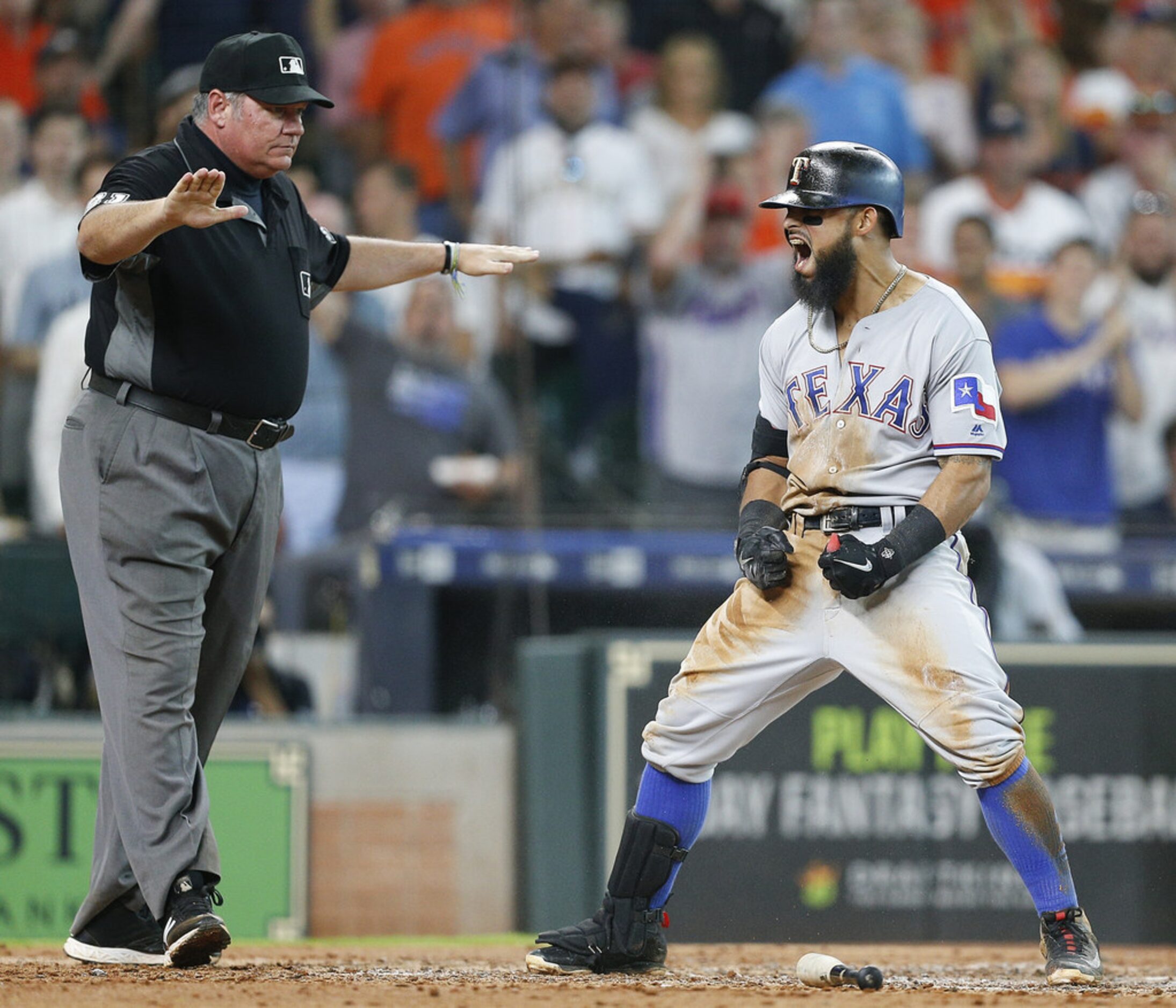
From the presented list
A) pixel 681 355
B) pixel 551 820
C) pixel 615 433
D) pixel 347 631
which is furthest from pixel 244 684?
pixel 681 355

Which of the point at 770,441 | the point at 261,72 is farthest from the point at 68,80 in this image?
the point at 770,441

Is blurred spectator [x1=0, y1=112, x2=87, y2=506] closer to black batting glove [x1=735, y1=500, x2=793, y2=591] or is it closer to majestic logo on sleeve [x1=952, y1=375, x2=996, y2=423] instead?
black batting glove [x1=735, y1=500, x2=793, y2=591]

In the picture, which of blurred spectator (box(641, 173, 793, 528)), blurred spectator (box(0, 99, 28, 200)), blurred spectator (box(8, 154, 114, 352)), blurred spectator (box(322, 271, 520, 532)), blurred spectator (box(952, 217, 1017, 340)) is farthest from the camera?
blurred spectator (box(952, 217, 1017, 340))

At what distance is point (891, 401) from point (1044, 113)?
5765 millimetres

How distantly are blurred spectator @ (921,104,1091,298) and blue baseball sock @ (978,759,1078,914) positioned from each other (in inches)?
183

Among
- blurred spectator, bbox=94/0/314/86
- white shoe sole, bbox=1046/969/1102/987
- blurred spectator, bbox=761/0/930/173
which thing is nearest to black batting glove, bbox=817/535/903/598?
white shoe sole, bbox=1046/969/1102/987

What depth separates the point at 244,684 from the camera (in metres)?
6.52

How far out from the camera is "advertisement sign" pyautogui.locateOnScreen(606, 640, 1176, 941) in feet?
20.6

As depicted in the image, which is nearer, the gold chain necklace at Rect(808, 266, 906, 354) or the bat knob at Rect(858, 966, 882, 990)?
the bat knob at Rect(858, 966, 882, 990)

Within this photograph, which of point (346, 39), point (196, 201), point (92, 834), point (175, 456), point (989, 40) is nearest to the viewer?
point (196, 201)

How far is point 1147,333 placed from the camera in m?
8.16

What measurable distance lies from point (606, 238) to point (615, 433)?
110 centimetres

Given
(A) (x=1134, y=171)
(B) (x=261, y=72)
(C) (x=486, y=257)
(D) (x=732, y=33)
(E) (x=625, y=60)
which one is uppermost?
(D) (x=732, y=33)

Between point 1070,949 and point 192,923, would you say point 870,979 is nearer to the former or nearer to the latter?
point 1070,949
